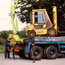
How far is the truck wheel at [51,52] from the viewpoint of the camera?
57.2 ft

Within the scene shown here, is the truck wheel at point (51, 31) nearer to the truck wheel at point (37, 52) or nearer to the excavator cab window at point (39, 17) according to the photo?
the excavator cab window at point (39, 17)

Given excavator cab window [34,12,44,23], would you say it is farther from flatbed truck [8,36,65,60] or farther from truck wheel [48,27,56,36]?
flatbed truck [8,36,65,60]

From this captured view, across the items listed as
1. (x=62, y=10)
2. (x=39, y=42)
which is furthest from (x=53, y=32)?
(x=62, y=10)

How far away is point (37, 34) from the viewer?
19.1 meters

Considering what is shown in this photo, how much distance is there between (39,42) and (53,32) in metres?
2.11

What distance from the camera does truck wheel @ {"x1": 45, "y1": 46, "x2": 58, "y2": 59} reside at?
1742cm

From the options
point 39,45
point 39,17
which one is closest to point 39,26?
point 39,17

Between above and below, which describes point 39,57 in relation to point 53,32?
below

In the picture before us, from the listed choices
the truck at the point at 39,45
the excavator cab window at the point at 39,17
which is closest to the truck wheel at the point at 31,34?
the truck at the point at 39,45

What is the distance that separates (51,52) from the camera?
1769cm

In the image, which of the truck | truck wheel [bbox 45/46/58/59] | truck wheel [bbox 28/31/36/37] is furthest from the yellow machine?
truck wheel [bbox 45/46/58/59]

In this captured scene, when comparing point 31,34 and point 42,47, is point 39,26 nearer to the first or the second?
point 31,34

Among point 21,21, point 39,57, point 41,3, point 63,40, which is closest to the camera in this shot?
point 39,57

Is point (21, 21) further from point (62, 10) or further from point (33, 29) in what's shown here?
point (33, 29)
